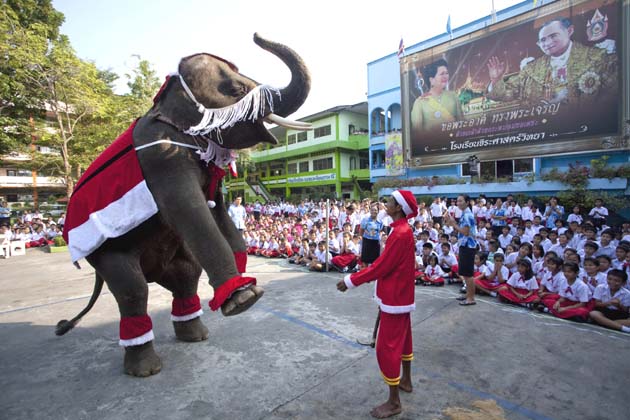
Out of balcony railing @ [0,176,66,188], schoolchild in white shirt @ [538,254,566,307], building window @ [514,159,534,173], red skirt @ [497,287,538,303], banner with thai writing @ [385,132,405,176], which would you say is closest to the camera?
schoolchild in white shirt @ [538,254,566,307]

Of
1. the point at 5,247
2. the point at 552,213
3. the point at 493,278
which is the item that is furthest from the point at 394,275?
the point at 5,247

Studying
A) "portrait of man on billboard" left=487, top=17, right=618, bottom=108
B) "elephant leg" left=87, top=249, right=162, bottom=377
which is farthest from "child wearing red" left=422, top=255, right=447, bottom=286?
"portrait of man on billboard" left=487, top=17, right=618, bottom=108

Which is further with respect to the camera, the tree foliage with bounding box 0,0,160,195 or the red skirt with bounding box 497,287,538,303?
the tree foliage with bounding box 0,0,160,195

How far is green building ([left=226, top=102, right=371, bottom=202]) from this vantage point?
26.3 m

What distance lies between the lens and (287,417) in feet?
7.48

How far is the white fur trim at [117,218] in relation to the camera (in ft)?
8.09

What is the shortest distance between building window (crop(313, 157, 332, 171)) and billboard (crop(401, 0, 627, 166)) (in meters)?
10.6

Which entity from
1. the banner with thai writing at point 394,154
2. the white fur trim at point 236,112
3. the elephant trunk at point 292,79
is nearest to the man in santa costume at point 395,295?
the elephant trunk at point 292,79

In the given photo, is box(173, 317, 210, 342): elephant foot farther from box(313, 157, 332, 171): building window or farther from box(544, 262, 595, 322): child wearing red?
box(313, 157, 332, 171): building window

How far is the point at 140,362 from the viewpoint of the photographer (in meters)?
2.86

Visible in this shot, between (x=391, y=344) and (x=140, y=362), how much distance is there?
80.8 inches

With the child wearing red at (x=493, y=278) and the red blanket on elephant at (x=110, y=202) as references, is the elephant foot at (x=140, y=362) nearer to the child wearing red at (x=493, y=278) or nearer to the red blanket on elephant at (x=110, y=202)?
the red blanket on elephant at (x=110, y=202)

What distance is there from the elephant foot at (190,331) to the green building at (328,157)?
2094cm

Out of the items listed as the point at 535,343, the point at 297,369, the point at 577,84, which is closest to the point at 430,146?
the point at 577,84
